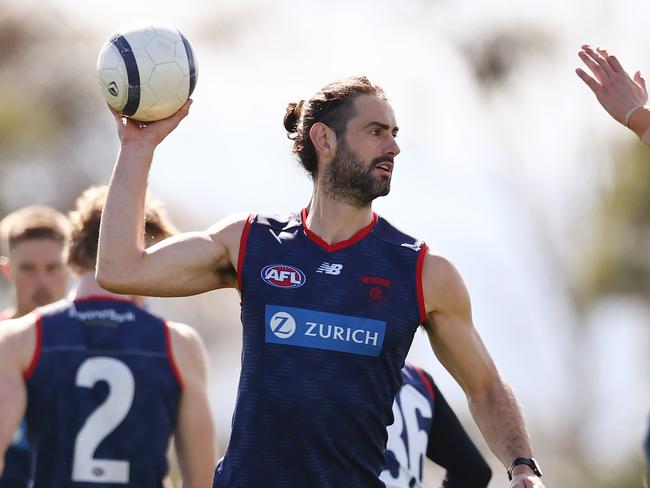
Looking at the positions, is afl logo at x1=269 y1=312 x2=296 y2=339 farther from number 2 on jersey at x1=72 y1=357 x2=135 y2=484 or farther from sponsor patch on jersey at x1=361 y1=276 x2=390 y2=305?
number 2 on jersey at x1=72 y1=357 x2=135 y2=484

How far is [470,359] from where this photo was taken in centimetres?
639

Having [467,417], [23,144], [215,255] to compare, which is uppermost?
[23,144]

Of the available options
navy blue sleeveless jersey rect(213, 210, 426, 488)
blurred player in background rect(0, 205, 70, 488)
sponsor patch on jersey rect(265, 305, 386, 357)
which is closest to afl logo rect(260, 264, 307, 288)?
navy blue sleeveless jersey rect(213, 210, 426, 488)

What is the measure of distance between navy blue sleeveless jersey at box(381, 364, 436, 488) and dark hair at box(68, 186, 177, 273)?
1488mm

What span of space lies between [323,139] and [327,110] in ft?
0.44

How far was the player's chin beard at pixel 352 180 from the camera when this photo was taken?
6.47 meters

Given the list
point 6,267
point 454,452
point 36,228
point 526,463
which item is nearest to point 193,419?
point 454,452

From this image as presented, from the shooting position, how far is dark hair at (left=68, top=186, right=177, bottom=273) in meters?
7.67

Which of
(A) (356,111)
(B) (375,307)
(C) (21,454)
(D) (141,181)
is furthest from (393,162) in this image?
(C) (21,454)

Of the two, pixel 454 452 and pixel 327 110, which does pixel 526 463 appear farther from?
pixel 327 110

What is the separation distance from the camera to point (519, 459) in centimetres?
625

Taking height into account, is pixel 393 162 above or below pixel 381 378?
above

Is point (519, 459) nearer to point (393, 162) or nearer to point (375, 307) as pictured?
point (375, 307)

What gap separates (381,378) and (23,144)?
2216 centimetres
